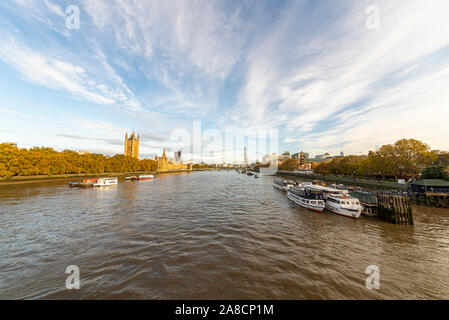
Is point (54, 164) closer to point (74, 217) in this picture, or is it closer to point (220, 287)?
point (74, 217)

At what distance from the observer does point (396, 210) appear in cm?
1798

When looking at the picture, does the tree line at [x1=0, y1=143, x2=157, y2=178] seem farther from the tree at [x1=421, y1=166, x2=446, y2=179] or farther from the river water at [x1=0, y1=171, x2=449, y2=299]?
the tree at [x1=421, y1=166, x2=446, y2=179]

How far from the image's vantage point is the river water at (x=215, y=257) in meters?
7.32

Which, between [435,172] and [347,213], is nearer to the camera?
[347,213]

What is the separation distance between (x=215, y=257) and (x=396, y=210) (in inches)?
861

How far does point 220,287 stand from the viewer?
24.5ft

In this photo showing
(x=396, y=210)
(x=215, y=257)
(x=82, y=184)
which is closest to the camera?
(x=215, y=257)

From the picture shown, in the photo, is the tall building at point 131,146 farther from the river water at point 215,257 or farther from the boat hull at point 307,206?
the boat hull at point 307,206

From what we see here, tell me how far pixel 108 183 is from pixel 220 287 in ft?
182

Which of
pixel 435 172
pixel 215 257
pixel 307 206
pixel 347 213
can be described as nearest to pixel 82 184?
pixel 215 257

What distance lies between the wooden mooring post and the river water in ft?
4.34

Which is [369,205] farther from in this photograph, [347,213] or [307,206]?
[307,206]

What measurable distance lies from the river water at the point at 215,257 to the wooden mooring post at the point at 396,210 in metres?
1.32

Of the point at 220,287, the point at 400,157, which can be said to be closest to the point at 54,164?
the point at 220,287
